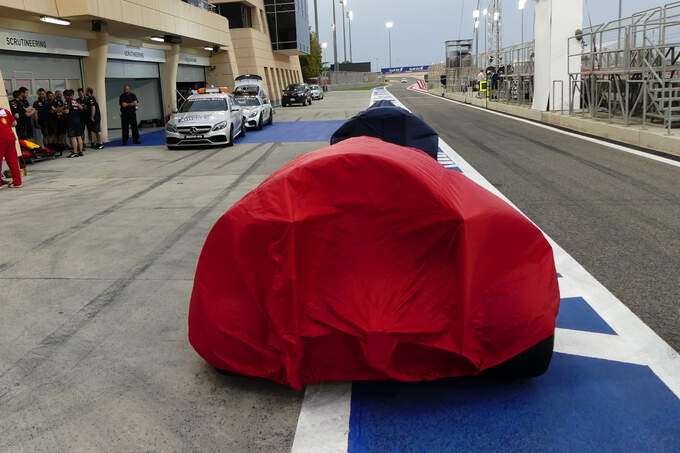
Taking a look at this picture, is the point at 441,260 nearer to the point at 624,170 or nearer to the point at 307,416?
the point at 307,416

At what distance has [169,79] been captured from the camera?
3111 cm

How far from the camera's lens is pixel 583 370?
4027 mm

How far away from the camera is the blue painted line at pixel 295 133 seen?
21.6 metres

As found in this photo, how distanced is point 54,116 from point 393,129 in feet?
46.1

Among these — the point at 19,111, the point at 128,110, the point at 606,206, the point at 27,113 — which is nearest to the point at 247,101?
the point at 128,110

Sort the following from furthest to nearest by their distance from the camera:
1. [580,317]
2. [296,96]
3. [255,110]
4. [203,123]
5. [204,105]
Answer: [296,96], [255,110], [204,105], [203,123], [580,317]

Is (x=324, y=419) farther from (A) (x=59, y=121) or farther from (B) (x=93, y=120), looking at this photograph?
(B) (x=93, y=120)

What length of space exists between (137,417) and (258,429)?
28.4 inches

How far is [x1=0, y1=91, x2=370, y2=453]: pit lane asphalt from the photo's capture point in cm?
350

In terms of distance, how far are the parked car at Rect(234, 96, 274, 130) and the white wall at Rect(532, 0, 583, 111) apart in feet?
37.6

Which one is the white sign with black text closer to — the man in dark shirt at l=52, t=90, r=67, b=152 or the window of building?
the man in dark shirt at l=52, t=90, r=67, b=152

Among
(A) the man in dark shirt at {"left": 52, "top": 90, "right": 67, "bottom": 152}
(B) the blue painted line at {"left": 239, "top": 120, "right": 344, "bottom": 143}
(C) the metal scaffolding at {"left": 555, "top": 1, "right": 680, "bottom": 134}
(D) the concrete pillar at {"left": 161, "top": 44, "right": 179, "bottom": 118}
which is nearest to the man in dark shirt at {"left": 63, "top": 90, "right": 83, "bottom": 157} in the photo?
(A) the man in dark shirt at {"left": 52, "top": 90, "right": 67, "bottom": 152}

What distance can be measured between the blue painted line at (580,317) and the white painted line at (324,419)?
1894mm

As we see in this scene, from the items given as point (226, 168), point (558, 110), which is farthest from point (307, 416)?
point (558, 110)
